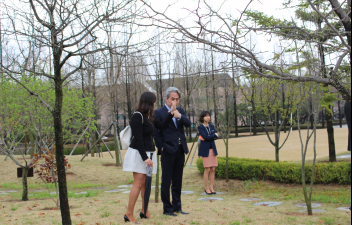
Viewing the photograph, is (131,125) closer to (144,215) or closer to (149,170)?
(149,170)

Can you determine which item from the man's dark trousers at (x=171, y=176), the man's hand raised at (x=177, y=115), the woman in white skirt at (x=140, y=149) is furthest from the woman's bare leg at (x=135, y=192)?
the man's hand raised at (x=177, y=115)

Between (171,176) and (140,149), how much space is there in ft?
2.77

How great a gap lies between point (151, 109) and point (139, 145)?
1.67ft

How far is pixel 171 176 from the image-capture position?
4367mm

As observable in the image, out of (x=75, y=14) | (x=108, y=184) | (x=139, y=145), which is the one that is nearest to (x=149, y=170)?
(x=139, y=145)

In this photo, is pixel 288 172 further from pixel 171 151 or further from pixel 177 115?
pixel 177 115

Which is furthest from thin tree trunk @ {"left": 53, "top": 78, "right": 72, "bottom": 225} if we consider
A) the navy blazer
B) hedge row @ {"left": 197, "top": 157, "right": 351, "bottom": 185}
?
hedge row @ {"left": 197, "top": 157, "right": 351, "bottom": 185}

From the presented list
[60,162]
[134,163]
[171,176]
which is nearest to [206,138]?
[171,176]

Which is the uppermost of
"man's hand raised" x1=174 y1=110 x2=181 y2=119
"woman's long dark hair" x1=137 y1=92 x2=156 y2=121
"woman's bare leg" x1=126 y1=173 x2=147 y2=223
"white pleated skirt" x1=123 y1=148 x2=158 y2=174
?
"woman's long dark hair" x1=137 y1=92 x2=156 y2=121

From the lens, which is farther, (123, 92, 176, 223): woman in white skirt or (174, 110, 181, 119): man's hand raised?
(174, 110, 181, 119): man's hand raised

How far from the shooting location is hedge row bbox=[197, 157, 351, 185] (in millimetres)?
7266

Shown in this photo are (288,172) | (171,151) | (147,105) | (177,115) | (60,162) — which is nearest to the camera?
(60,162)

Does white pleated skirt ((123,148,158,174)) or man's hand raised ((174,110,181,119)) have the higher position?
man's hand raised ((174,110,181,119))

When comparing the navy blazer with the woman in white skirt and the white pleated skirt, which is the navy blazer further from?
the white pleated skirt
